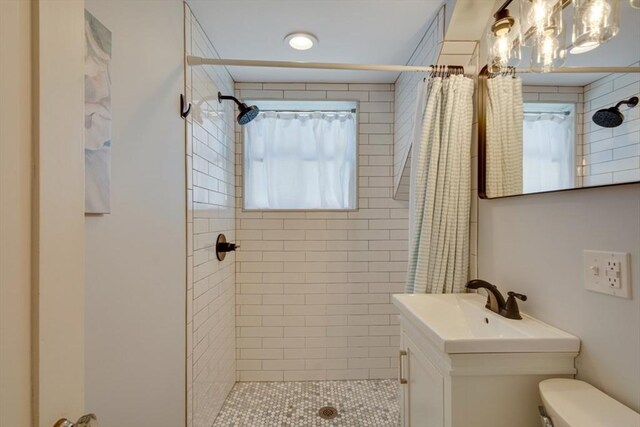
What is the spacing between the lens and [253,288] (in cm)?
236

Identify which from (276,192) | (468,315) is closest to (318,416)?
(468,315)

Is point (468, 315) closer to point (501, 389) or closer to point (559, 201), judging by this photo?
point (501, 389)

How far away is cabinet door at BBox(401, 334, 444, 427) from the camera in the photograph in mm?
984

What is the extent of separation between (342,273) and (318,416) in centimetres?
97

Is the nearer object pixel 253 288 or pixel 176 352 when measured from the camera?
pixel 176 352

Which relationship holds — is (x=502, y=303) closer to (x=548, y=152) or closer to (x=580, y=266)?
(x=580, y=266)

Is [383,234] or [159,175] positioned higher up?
[159,175]

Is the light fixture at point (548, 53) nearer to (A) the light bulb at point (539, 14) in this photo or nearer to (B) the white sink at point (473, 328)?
(A) the light bulb at point (539, 14)

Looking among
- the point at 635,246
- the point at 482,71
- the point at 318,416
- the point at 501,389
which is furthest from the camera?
the point at 318,416

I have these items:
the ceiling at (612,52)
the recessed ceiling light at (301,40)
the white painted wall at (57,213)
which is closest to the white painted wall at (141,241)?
the white painted wall at (57,213)

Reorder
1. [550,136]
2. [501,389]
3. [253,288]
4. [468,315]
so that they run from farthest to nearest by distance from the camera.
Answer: [253,288], [468,315], [550,136], [501,389]

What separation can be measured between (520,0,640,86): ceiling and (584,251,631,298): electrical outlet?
52 centimetres

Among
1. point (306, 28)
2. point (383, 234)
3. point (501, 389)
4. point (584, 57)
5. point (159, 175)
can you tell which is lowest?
point (501, 389)

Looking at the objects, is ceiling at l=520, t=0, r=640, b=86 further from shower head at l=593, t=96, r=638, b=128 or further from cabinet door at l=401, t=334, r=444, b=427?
cabinet door at l=401, t=334, r=444, b=427
